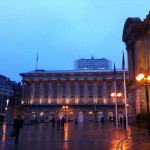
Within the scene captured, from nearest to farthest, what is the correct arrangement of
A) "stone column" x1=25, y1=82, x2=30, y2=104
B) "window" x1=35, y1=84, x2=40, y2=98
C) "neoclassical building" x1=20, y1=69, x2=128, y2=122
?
"neoclassical building" x1=20, y1=69, x2=128, y2=122 < "stone column" x1=25, y1=82, x2=30, y2=104 < "window" x1=35, y1=84, x2=40, y2=98

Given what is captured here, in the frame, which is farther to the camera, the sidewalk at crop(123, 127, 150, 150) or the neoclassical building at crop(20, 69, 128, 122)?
the neoclassical building at crop(20, 69, 128, 122)

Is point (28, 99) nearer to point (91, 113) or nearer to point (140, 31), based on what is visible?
point (91, 113)

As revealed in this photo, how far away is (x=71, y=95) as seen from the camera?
101 meters

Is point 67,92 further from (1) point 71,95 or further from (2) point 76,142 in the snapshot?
(2) point 76,142

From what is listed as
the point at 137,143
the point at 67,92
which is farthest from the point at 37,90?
the point at 137,143

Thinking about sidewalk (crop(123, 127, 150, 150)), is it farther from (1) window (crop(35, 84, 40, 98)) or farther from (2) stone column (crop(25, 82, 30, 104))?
(2) stone column (crop(25, 82, 30, 104))

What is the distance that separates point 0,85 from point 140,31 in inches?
4742

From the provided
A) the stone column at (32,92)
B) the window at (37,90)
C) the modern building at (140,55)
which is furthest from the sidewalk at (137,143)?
the window at (37,90)

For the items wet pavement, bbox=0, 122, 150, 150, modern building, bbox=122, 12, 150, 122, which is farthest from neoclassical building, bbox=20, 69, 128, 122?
wet pavement, bbox=0, 122, 150, 150

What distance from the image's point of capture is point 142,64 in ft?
129

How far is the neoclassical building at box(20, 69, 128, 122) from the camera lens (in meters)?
98.2

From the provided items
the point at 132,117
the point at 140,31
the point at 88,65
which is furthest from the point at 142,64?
the point at 88,65

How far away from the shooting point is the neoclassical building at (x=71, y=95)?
98.2 m

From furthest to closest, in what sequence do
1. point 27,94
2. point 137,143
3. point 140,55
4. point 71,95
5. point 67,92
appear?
point 27,94 < point 71,95 < point 67,92 < point 140,55 < point 137,143
